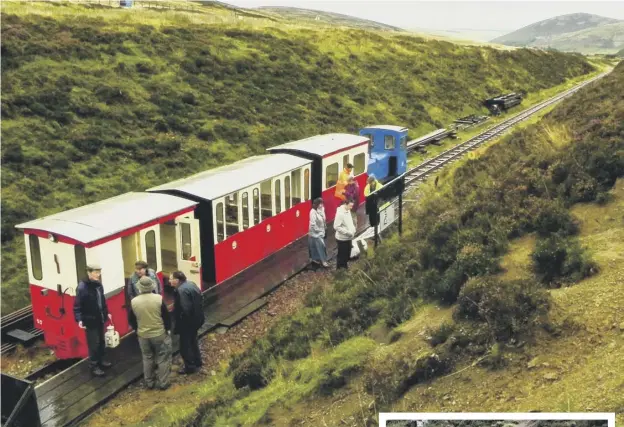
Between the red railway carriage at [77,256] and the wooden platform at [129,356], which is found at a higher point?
the red railway carriage at [77,256]

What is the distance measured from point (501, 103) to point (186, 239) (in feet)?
114

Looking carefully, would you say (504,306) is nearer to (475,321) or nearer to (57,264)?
(475,321)

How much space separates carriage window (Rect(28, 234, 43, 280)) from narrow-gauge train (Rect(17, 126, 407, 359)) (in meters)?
0.02

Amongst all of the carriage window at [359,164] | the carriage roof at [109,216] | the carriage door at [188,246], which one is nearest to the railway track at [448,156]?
the carriage window at [359,164]

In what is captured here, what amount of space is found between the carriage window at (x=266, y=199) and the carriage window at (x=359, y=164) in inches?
187

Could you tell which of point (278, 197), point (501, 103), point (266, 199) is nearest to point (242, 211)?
point (266, 199)

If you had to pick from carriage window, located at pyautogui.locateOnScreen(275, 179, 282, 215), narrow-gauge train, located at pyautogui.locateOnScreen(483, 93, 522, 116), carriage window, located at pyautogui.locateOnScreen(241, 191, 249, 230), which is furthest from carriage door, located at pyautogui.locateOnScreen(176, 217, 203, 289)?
narrow-gauge train, located at pyautogui.locateOnScreen(483, 93, 522, 116)

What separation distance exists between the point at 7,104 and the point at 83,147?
3460mm

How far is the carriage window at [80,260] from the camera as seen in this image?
9961 mm

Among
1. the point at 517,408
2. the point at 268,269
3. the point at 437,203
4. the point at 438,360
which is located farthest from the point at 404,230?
the point at 517,408

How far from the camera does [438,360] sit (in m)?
6.82

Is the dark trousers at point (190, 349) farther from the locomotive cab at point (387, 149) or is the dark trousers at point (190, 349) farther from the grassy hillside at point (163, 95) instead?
the locomotive cab at point (387, 149)

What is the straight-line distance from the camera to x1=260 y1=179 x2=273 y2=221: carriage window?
47.5 ft

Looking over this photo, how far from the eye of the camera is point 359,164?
1914 cm
